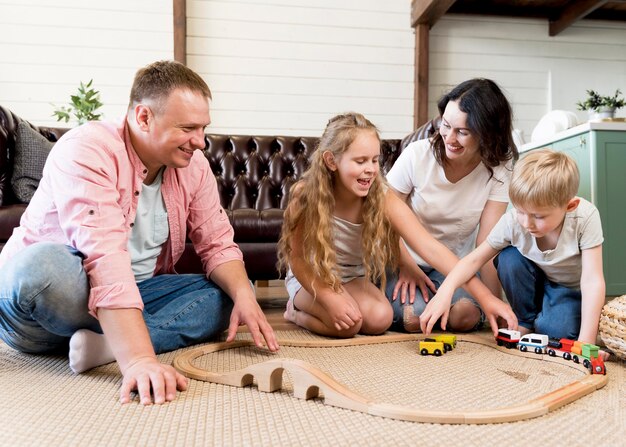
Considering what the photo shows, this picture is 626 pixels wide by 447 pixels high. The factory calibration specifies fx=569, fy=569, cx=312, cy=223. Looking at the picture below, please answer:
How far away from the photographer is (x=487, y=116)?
1593 millimetres

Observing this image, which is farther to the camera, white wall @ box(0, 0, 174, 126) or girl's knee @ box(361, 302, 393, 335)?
white wall @ box(0, 0, 174, 126)

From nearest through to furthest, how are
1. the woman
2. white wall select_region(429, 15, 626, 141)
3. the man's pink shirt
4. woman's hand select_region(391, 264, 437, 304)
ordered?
the man's pink shirt, the woman, woman's hand select_region(391, 264, 437, 304), white wall select_region(429, 15, 626, 141)

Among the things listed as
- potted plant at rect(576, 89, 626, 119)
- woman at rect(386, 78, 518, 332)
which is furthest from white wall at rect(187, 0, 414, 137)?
woman at rect(386, 78, 518, 332)

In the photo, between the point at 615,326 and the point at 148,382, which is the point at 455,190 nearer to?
the point at 615,326

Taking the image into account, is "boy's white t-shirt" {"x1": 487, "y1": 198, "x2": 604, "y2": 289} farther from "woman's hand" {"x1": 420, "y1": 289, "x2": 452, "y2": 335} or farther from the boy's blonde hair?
"woman's hand" {"x1": 420, "y1": 289, "x2": 452, "y2": 335}

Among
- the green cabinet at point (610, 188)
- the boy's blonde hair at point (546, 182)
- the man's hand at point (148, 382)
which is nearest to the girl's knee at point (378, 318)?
the boy's blonde hair at point (546, 182)

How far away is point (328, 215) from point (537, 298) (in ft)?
2.17

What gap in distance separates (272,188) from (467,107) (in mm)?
1446

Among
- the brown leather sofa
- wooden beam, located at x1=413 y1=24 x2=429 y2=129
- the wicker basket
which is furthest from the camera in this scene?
wooden beam, located at x1=413 y1=24 x2=429 y2=129

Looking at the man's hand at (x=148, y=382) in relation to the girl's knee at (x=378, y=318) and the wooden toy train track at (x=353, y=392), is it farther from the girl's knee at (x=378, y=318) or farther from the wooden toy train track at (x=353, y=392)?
the girl's knee at (x=378, y=318)

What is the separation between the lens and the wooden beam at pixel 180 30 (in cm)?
375

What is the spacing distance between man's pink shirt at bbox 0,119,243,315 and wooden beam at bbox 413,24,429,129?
2854 millimetres

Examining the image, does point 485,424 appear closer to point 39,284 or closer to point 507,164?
point 39,284

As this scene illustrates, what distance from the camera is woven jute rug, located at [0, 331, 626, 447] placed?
2.73ft
